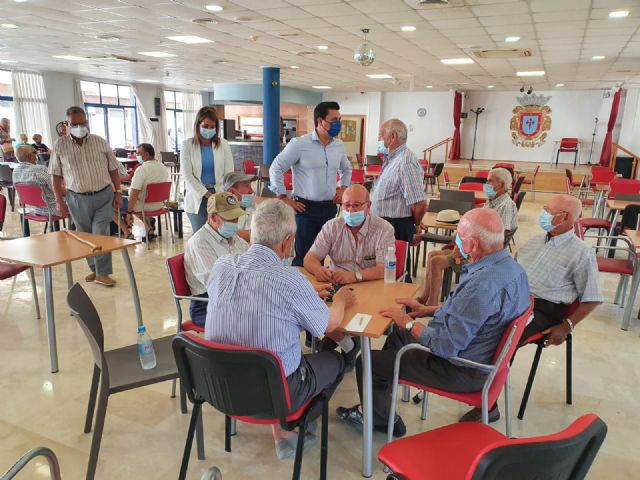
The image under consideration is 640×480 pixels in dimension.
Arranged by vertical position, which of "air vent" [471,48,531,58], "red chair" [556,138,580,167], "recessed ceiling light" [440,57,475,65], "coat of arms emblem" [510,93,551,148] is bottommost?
"red chair" [556,138,580,167]

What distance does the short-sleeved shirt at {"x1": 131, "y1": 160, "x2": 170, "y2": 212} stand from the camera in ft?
18.3

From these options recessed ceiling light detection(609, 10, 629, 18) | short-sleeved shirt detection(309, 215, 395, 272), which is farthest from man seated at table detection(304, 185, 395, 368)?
recessed ceiling light detection(609, 10, 629, 18)

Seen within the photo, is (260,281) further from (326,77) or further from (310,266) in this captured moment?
(326,77)

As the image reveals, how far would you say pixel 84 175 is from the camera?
4.14m

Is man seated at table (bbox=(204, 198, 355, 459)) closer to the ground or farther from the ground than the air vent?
closer to the ground

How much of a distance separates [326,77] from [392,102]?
19.7 feet

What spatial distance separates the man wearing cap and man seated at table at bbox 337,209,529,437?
97cm

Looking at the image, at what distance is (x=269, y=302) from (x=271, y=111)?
948cm

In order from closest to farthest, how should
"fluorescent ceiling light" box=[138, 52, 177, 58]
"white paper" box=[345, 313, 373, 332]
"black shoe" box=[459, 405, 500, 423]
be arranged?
"white paper" box=[345, 313, 373, 332]
"black shoe" box=[459, 405, 500, 423]
"fluorescent ceiling light" box=[138, 52, 177, 58]

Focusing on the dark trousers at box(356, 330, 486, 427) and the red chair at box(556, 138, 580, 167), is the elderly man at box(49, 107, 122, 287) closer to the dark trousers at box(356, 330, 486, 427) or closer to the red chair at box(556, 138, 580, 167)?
the dark trousers at box(356, 330, 486, 427)

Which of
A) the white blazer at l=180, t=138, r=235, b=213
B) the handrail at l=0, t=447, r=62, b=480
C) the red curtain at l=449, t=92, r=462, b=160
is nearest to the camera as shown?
the handrail at l=0, t=447, r=62, b=480

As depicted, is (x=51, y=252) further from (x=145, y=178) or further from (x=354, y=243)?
(x=145, y=178)

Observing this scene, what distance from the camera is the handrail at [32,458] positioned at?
1171 millimetres

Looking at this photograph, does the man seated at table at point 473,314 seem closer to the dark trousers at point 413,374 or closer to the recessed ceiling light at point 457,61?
the dark trousers at point 413,374
